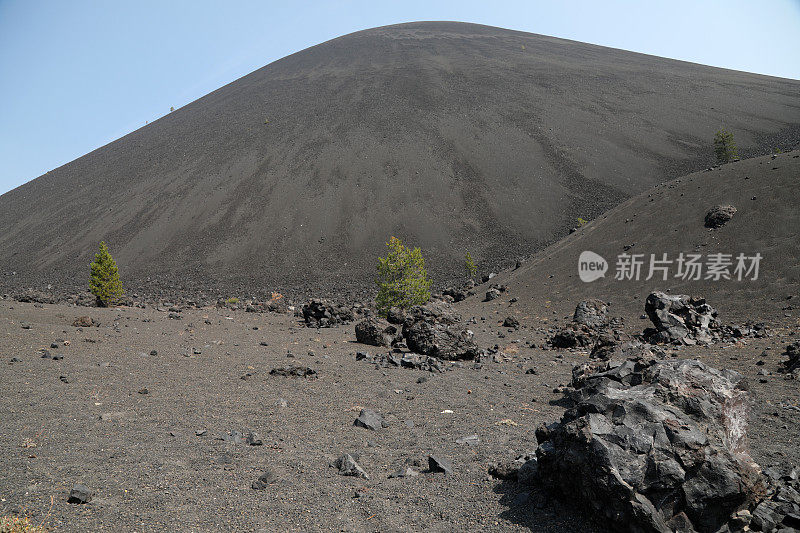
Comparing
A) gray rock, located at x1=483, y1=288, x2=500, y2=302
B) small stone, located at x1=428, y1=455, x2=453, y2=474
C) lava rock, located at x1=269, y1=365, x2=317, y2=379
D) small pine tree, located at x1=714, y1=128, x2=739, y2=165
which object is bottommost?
lava rock, located at x1=269, y1=365, x2=317, y2=379

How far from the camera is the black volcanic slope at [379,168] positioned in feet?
151

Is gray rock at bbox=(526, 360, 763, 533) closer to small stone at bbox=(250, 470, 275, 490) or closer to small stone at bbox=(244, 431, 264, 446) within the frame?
small stone at bbox=(250, 470, 275, 490)

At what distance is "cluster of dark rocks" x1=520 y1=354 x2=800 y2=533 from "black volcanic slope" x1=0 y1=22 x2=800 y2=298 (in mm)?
34577

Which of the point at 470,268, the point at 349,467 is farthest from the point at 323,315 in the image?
the point at 470,268

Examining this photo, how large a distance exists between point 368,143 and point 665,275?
154ft

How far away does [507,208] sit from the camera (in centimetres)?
4878

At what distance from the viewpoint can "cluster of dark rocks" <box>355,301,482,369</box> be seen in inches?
532

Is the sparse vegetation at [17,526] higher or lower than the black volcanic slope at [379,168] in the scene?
lower

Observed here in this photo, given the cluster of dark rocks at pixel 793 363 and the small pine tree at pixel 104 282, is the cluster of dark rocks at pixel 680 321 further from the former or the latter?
the small pine tree at pixel 104 282

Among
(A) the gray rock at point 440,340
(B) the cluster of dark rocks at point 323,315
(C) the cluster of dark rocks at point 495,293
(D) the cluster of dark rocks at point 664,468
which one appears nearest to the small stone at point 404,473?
(D) the cluster of dark rocks at point 664,468

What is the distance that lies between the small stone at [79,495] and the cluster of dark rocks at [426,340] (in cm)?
893

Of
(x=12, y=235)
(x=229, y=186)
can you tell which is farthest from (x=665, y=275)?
(x=12, y=235)

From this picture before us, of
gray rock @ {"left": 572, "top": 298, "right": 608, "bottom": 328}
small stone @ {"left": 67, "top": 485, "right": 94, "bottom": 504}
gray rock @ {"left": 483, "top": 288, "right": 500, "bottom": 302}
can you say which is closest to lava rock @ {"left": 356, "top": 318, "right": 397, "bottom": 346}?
gray rock @ {"left": 572, "top": 298, "right": 608, "bottom": 328}

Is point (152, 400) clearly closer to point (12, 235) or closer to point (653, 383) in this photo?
point (653, 383)
